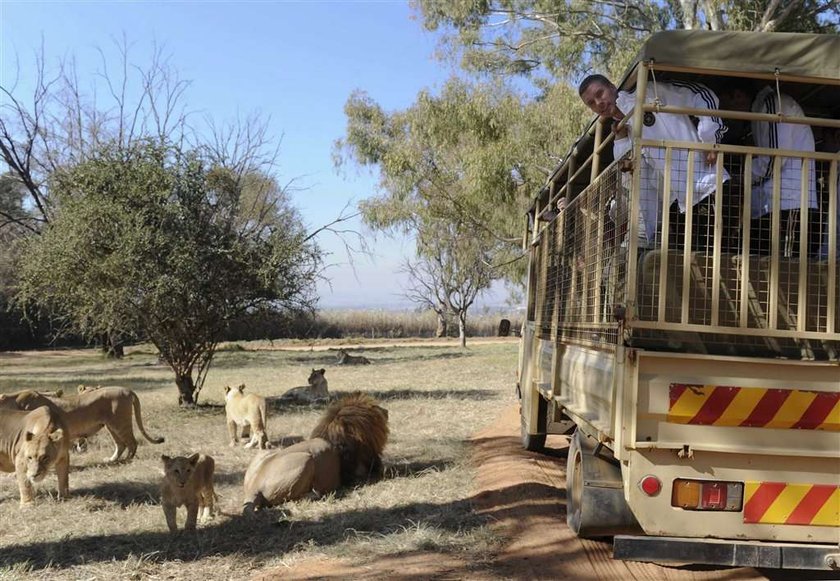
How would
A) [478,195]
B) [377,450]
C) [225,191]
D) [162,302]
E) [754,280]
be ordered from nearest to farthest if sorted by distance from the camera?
[754,280] < [377,450] < [162,302] < [225,191] < [478,195]

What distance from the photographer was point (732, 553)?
3877 millimetres

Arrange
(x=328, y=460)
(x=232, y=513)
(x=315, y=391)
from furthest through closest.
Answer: (x=315, y=391)
(x=328, y=460)
(x=232, y=513)

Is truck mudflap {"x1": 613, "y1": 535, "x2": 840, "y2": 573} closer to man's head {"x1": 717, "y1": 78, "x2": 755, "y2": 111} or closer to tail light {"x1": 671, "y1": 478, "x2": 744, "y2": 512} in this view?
tail light {"x1": 671, "y1": 478, "x2": 744, "y2": 512}

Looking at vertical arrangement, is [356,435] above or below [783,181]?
below

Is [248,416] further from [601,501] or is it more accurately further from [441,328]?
[441,328]

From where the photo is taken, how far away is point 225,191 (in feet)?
43.2

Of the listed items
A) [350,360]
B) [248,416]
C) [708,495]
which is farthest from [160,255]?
[350,360]

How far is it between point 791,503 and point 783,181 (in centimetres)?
182

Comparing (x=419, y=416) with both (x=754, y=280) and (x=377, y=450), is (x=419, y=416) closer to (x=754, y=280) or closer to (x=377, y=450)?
(x=377, y=450)

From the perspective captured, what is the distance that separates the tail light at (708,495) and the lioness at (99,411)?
22.9 feet

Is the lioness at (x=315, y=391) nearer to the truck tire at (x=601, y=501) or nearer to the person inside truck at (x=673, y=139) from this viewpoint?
the truck tire at (x=601, y=501)

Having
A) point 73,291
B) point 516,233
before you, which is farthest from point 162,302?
point 516,233

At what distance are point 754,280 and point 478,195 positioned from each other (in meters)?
17.1

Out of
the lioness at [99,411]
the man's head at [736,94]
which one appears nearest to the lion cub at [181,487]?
the lioness at [99,411]
